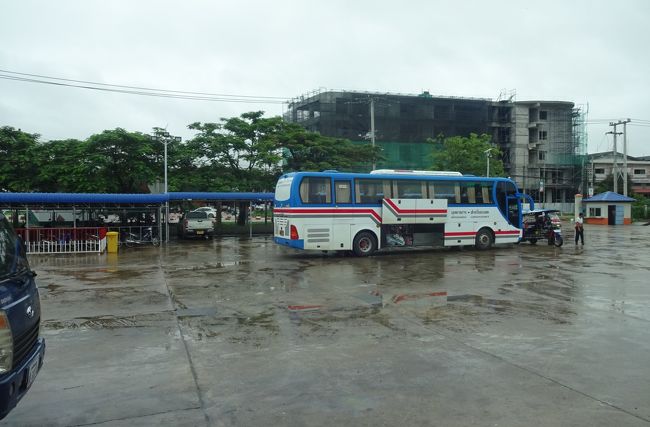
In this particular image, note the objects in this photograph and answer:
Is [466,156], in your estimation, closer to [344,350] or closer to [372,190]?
[372,190]

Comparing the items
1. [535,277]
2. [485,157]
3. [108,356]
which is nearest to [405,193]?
[535,277]

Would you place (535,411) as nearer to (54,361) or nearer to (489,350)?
(489,350)

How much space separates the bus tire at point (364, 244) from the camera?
62.1 ft

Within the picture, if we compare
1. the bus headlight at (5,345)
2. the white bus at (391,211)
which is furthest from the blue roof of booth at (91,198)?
the bus headlight at (5,345)

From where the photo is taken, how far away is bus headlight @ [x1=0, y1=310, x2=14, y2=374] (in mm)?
3535

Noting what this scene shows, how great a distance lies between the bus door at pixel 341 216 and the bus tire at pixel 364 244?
14.4 inches

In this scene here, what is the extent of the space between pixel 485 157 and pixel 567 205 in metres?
33.2

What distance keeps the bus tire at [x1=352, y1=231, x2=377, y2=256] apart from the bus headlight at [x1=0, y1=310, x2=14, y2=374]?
1558 centimetres

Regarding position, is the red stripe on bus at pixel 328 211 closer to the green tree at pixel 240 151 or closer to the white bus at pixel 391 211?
the white bus at pixel 391 211

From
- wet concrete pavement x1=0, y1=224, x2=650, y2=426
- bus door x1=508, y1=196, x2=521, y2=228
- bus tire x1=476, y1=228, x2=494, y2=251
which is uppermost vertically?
bus door x1=508, y1=196, x2=521, y2=228

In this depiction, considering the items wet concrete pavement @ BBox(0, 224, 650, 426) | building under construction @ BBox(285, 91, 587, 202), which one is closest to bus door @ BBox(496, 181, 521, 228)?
wet concrete pavement @ BBox(0, 224, 650, 426)

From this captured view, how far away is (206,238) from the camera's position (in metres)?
28.5

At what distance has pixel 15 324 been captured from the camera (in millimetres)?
3752

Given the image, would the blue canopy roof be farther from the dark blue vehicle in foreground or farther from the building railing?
Result: the dark blue vehicle in foreground
